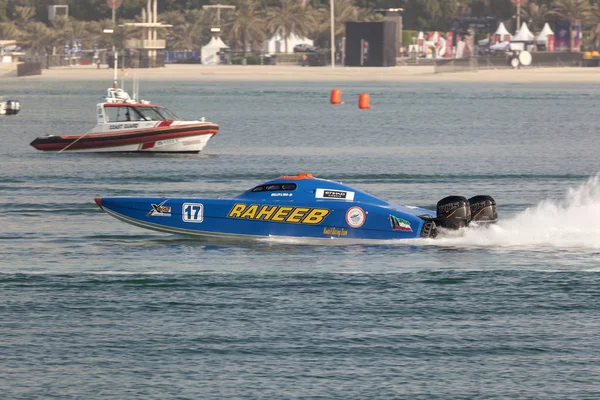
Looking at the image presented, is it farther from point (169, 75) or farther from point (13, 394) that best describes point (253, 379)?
point (169, 75)

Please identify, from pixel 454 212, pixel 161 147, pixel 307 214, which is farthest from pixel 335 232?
pixel 161 147

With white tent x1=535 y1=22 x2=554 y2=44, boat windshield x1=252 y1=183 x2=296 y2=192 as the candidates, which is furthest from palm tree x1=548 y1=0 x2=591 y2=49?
boat windshield x1=252 y1=183 x2=296 y2=192

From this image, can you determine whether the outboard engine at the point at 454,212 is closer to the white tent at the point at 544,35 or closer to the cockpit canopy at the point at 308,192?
the cockpit canopy at the point at 308,192


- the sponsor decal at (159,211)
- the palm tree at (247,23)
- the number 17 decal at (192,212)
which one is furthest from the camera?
the palm tree at (247,23)

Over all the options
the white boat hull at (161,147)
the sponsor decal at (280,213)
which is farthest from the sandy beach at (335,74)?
the sponsor decal at (280,213)

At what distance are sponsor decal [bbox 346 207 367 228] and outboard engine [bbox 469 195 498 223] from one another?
7.61ft

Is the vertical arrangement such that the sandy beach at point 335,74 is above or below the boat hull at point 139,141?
above

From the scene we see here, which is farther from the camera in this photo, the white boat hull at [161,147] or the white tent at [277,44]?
the white tent at [277,44]

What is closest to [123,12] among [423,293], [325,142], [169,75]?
[169,75]

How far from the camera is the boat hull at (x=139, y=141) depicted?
48750 millimetres

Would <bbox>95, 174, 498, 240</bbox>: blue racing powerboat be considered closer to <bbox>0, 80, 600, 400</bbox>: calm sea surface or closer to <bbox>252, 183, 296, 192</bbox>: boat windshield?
<bbox>252, 183, 296, 192</bbox>: boat windshield

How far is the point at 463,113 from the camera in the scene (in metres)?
91.1

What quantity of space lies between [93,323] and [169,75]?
140 meters

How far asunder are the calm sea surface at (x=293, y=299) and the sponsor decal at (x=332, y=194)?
114cm
